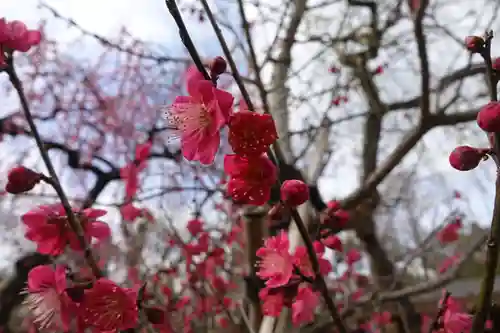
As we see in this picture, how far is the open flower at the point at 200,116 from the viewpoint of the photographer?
0.67 m

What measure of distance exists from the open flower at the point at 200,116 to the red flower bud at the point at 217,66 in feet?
0.08

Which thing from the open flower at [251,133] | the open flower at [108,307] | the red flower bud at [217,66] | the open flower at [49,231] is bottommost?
the open flower at [108,307]

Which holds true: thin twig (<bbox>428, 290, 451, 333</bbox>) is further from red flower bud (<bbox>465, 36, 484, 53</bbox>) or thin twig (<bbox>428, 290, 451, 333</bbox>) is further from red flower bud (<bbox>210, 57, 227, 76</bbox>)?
red flower bud (<bbox>210, 57, 227, 76</bbox>)

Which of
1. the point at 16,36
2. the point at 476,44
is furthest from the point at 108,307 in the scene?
the point at 476,44

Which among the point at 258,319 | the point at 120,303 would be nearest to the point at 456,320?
the point at 120,303

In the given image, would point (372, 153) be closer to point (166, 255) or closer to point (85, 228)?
point (166, 255)

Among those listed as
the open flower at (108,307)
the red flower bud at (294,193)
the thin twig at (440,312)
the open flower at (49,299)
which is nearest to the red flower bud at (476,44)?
the red flower bud at (294,193)

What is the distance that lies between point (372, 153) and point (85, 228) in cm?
370

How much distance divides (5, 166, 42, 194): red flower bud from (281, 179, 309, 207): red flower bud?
1.55 feet

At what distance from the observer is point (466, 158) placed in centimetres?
70

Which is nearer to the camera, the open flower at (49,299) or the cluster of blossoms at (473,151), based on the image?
the cluster of blossoms at (473,151)

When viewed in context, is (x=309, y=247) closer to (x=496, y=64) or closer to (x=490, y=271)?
(x=490, y=271)

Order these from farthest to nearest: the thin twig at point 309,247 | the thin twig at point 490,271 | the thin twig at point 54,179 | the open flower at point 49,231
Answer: the open flower at point 49,231
the thin twig at point 54,179
the thin twig at point 309,247
the thin twig at point 490,271

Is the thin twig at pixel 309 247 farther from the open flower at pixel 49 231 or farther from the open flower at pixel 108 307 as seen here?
the open flower at pixel 49 231
